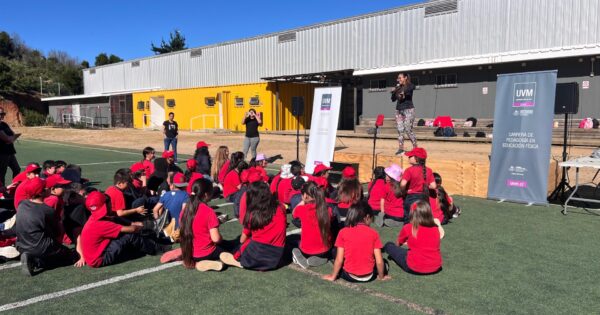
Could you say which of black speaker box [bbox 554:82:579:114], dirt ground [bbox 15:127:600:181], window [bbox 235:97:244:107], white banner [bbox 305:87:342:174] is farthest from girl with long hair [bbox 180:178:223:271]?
window [bbox 235:97:244:107]

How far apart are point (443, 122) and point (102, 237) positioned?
64.0ft

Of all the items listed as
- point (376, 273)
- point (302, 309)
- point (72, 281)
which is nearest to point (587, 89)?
point (376, 273)

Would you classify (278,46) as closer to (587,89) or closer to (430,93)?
(430,93)

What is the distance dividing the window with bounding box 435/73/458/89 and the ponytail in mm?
19884

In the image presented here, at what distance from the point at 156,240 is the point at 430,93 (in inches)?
776

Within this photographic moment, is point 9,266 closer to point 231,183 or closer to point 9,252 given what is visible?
point 9,252

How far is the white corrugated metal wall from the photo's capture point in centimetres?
1981

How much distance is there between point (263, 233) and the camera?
502 cm

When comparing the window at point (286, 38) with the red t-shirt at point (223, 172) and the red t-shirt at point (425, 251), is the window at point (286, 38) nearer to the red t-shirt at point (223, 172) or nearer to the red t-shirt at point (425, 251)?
the red t-shirt at point (223, 172)

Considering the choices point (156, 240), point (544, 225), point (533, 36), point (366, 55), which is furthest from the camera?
point (366, 55)

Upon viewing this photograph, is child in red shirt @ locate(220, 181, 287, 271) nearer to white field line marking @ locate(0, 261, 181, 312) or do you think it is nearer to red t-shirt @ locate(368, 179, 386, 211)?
white field line marking @ locate(0, 261, 181, 312)

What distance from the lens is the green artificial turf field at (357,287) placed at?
13.4 feet

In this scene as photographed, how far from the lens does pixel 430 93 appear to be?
23.2 meters

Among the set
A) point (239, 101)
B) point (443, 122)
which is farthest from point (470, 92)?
point (239, 101)
